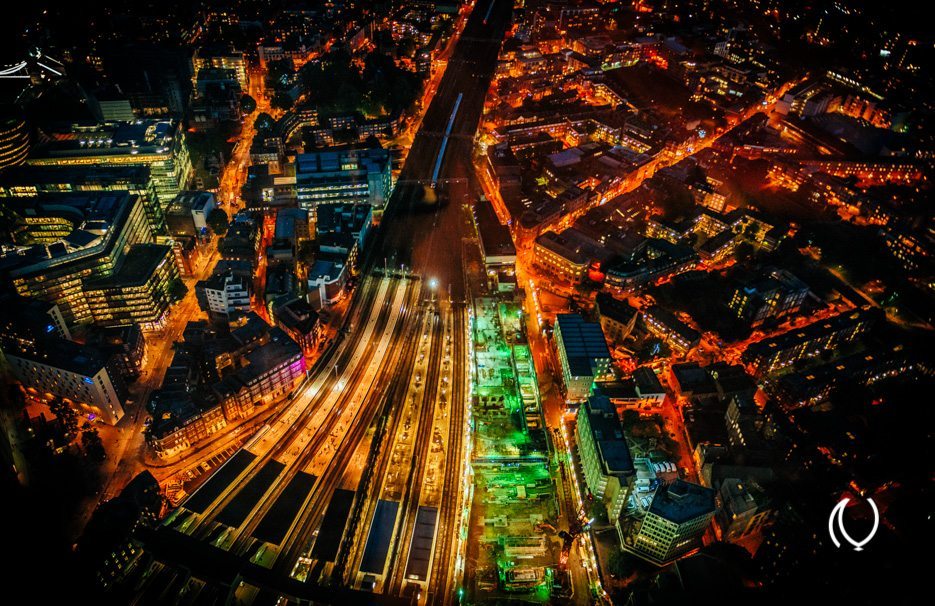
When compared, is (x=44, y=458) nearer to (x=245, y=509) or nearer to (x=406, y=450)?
(x=245, y=509)

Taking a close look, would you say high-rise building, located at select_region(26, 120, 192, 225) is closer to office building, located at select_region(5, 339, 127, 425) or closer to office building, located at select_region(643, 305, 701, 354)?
office building, located at select_region(5, 339, 127, 425)

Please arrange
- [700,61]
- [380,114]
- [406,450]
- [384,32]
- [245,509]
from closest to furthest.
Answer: [245,509]
[406,450]
[380,114]
[700,61]
[384,32]

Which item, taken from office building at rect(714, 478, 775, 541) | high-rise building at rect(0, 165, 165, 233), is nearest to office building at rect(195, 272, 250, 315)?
high-rise building at rect(0, 165, 165, 233)

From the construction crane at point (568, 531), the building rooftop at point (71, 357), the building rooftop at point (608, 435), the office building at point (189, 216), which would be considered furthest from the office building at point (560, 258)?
the building rooftop at point (71, 357)

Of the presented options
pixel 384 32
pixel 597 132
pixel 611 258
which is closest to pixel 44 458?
pixel 611 258

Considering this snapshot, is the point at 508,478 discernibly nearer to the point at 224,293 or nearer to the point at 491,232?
the point at 491,232

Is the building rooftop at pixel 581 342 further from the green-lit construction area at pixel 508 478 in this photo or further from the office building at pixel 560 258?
the office building at pixel 560 258

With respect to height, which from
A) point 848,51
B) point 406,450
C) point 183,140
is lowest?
point 406,450
